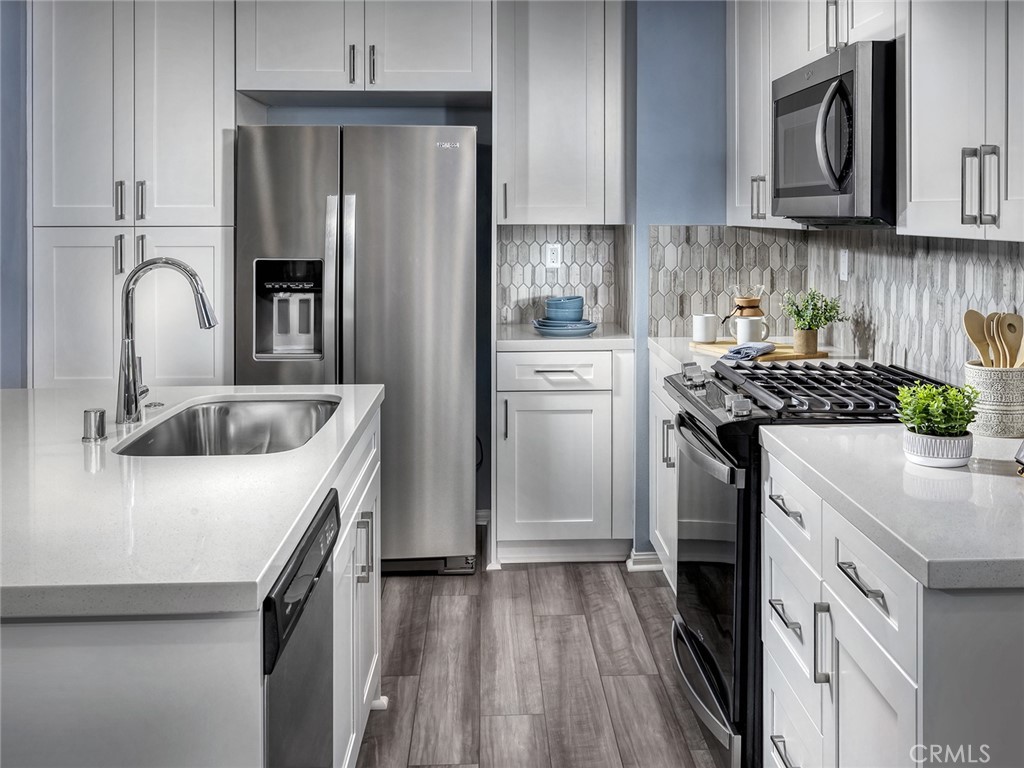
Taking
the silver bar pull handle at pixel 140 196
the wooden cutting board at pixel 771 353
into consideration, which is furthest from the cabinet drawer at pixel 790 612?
the silver bar pull handle at pixel 140 196

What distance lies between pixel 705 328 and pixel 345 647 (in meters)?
1.97

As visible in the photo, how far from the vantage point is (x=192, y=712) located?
3.91 feet

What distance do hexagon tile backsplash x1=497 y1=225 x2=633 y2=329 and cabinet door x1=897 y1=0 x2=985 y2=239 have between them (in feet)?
7.07

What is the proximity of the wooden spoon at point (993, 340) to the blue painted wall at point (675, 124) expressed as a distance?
186 cm

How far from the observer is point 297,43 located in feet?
12.1

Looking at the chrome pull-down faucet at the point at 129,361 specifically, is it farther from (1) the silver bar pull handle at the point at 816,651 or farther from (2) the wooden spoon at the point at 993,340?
(2) the wooden spoon at the point at 993,340

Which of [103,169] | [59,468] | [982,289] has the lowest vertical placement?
[59,468]

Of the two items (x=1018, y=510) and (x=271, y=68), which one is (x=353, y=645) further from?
(x=271, y=68)

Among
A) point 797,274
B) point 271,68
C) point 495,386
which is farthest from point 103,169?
point 797,274

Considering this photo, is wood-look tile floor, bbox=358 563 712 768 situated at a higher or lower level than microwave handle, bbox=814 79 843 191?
lower

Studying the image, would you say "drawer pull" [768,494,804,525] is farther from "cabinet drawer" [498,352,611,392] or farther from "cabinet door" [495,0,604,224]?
"cabinet door" [495,0,604,224]

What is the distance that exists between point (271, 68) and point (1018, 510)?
3185 mm

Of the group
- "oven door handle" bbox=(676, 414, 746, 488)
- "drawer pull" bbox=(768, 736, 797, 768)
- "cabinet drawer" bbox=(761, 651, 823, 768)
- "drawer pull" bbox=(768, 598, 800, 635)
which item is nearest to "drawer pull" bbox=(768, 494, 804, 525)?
"oven door handle" bbox=(676, 414, 746, 488)

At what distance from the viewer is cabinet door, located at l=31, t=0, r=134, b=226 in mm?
3654
